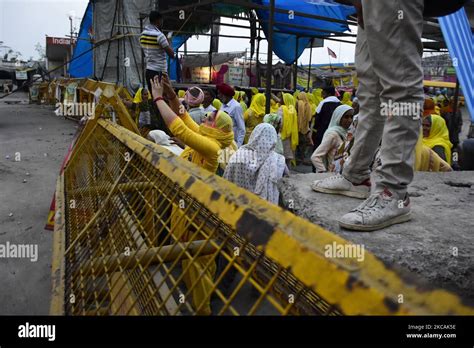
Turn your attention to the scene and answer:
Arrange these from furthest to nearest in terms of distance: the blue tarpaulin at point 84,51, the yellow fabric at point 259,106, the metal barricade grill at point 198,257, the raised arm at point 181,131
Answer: the blue tarpaulin at point 84,51
the yellow fabric at point 259,106
the raised arm at point 181,131
the metal barricade grill at point 198,257

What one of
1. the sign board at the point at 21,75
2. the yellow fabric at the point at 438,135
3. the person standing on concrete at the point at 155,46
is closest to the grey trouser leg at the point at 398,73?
the yellow fabric at the point at 438,135

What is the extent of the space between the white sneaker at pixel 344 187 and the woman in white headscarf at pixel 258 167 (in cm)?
125

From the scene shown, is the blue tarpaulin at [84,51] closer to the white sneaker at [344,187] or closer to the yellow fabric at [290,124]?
the yellow fabric at [290,124]

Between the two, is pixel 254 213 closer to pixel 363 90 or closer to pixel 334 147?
pixel 363 90

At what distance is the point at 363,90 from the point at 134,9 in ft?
38.4

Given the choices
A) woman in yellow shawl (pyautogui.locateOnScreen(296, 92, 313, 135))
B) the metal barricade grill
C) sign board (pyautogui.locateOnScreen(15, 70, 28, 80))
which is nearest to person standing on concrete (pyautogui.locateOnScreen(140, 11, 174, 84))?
the metal barricade grill

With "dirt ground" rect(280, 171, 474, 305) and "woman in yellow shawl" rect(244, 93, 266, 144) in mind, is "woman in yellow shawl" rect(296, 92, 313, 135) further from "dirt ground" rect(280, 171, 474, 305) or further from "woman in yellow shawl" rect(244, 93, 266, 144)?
"dirt ground" rect(280, 171, 474, 305)

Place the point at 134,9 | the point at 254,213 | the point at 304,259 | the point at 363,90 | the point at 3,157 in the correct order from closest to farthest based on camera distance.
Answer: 1. the point at 304,259
2. the point at 254,213
3. the point at 363,90
4. the point at 3,157
5. the point at 134,9

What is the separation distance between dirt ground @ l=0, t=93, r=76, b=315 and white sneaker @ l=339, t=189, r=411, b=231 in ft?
9.45

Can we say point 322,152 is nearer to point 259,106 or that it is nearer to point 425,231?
point 425,231

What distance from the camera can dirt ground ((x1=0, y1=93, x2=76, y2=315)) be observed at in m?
3.48

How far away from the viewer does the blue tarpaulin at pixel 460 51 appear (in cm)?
215
